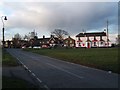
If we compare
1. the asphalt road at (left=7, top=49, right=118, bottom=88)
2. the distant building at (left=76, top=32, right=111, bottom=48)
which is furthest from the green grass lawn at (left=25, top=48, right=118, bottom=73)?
the distant building at (left=76, top=32, right=111, bottom=48)

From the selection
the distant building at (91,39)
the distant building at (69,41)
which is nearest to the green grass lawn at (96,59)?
the distant building at (91,39)

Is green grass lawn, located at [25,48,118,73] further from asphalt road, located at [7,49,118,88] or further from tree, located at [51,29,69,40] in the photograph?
tree, located at [51,29,69,40]

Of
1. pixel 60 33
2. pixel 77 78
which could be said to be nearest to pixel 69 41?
pixel 60 33

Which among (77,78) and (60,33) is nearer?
(77,78)

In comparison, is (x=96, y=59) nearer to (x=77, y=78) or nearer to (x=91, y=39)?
(x=77, y=78)

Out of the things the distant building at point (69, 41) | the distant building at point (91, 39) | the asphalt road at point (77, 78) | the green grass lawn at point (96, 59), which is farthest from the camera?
the distant building at point (69, 41)

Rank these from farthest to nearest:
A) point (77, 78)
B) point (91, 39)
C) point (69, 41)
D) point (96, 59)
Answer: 1. point (69, 41)
2. point (91, 39)
3. point (96, 59)
4. point (77, 78)

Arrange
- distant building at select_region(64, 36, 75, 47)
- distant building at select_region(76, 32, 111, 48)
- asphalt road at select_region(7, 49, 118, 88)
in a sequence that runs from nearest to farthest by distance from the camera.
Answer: asphalt road at select_region(7, 49, 118, 88), distant building at select_region(76, 32, 111, 48), distant building at select_region(64, 36, 75, 47)

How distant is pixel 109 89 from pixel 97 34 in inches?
5720

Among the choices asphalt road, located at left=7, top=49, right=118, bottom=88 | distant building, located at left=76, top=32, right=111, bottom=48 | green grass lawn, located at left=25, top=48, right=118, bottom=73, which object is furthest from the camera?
distant building, located at left=76, top=32, right=111, bottom=48

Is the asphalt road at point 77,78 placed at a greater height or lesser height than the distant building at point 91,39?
lesser

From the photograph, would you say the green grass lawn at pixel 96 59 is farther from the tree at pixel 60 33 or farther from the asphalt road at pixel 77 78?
the tree at pixel 60 33

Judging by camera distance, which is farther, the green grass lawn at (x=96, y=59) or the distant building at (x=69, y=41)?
the distant building at (x=69, y=41)

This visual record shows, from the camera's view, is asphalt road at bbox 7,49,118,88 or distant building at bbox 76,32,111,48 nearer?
asphalt road at bbox 7,49,118,88
